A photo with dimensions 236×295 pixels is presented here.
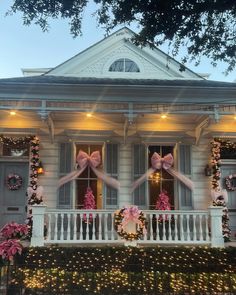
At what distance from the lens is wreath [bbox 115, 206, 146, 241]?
33.9 feet

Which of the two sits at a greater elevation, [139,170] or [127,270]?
[139,170]

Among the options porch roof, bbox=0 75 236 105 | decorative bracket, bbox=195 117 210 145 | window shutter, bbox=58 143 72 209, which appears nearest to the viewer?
porch roof, bbox=0 75 236 105

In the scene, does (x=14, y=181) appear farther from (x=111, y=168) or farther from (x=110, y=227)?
(x=110, y=227)

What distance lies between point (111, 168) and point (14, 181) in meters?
2.81

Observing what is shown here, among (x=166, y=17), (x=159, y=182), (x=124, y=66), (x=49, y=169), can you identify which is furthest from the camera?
(x=124, y=66)

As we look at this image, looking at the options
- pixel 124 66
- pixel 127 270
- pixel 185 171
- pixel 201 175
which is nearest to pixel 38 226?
pixel 127 270

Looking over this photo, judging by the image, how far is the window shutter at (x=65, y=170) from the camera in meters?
12.3

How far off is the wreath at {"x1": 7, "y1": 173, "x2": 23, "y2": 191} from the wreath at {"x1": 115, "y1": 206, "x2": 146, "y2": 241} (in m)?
3.46

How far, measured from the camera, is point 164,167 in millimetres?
12586

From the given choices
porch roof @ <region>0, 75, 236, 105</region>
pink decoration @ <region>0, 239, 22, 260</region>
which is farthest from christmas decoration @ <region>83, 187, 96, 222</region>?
pink decoration @ <region>0, 239, 22, 260</region>

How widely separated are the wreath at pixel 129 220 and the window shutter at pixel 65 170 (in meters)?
2.28

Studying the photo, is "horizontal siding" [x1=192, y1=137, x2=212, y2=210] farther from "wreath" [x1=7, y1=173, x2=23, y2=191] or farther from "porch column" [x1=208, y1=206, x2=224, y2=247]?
"wreath" [x1=7, y1=173, x2=23, y2=191]

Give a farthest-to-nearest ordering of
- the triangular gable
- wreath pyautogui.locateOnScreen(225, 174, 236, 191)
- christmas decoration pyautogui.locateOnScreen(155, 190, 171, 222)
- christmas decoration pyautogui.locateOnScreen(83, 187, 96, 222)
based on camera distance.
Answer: the triangular gable, wreath pyautogui.locateOnScreen(225, 174, 236, 191), christmas decoration pyautogui.locateOnScreen(155, 190, 171, 222), christmas decoration pyautogui.locateOnScreen(83, 187, 96, 222)

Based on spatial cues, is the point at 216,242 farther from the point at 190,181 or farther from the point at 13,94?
the point at 13,94
